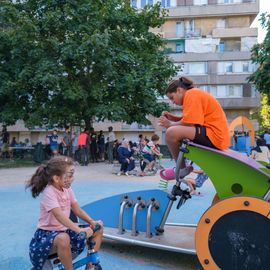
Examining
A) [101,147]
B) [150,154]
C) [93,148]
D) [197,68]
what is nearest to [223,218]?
[150,154]

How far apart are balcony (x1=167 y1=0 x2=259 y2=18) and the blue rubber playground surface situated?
4007cm

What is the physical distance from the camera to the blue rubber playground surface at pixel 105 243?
4.81 meters

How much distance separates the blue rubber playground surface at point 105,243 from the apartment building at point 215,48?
34952mm

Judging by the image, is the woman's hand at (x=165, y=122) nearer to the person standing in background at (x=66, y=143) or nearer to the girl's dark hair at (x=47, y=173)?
the girl's dark hair at (x=47, y=173)

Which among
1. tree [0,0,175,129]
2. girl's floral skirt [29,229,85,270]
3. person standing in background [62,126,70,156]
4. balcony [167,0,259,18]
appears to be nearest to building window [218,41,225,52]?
balcony [167,0,259,18]

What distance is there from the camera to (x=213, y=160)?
4070mm

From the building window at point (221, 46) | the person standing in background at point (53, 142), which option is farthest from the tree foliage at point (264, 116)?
the person standing in background at point (53, 142)

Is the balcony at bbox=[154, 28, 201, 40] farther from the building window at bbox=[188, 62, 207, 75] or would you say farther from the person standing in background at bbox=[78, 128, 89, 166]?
the person standing in background at bbox=[78, 128, 89, 166]

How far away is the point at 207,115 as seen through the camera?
168 inches

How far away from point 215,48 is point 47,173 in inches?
1810

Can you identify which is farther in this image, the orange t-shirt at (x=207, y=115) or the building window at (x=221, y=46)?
the building window at (x=221, y=46)

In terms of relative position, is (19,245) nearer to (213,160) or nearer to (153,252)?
(153,252)

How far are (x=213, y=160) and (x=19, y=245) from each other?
301 cm

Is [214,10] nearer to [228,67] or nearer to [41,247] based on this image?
[228,67]
